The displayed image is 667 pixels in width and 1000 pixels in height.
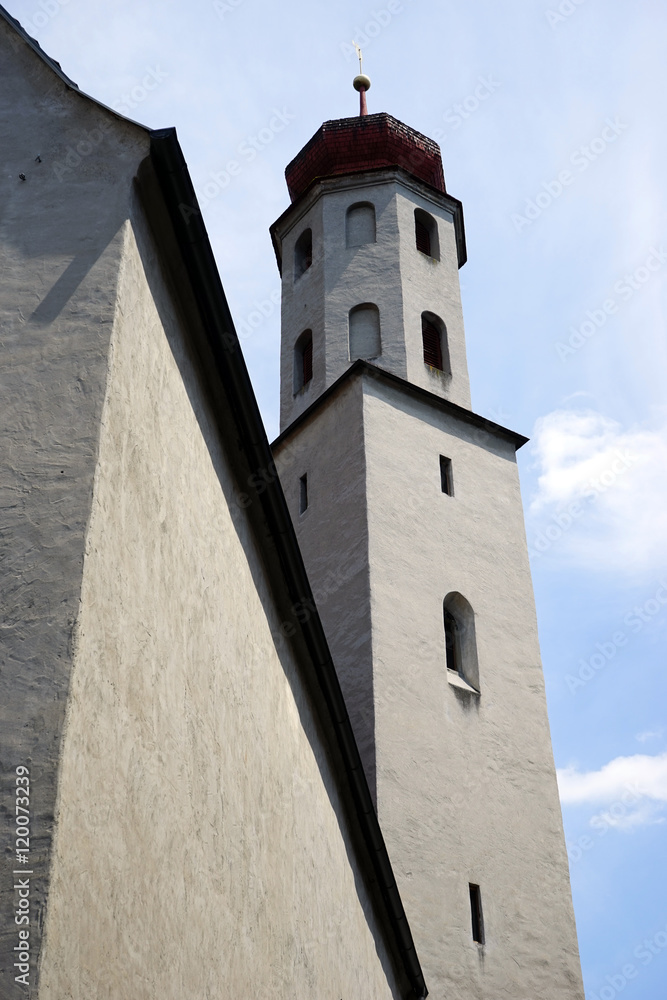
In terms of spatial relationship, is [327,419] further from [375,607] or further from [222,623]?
[222,623]

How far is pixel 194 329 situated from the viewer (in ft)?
20.0

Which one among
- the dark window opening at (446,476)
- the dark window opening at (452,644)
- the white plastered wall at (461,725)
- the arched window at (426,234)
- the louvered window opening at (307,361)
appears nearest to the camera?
the white plastered wall at (461,725)

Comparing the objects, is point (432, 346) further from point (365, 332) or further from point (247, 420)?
point (247, 420)

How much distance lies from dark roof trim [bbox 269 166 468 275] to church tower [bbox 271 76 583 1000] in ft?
0.14

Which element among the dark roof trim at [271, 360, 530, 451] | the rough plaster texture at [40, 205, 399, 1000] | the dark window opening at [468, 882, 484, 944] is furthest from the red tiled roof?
the rough plaster texture at [40, 205, 399, 1000]

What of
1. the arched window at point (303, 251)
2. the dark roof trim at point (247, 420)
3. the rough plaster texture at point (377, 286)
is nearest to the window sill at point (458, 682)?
the dark roof trim at point (247, 420)

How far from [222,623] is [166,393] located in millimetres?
1385

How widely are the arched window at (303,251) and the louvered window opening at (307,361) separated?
168cm

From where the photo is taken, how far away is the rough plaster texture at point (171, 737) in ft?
13.1

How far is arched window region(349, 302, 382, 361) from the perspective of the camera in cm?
Answer: 1708

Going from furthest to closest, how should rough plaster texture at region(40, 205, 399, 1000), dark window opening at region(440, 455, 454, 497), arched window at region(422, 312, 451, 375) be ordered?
arched window at region(422, 312, 451, 375)
dark window opening at region(440, 455, 454, 497)
rough plaster texture at region(40, 205, 399, 1000)

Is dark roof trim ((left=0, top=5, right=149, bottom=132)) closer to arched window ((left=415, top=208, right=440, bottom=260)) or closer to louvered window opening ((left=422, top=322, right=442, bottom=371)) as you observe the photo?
louvered window opening ((left=422, top=322, right=442, bottom=371))

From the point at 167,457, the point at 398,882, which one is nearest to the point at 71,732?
the point at 167,457

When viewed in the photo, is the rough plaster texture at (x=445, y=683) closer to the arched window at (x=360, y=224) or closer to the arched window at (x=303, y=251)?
the arched window at (x=360, y=224)
